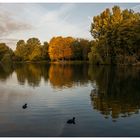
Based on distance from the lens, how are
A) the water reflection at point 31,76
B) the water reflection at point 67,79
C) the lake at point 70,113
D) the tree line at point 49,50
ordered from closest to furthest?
1. the lake at point 70,113
2. the water reflection at point 67,79
3. the water reflection at point 31,76
4. the tree line at point 49,50

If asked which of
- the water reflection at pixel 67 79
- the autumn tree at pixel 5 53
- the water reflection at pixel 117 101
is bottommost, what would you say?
the water reflection at pixel 117 101

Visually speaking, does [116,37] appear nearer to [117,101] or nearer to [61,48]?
[61,48]

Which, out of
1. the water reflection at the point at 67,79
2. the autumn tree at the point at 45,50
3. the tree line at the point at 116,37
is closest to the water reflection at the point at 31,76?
the water reflection at the point at 67,79

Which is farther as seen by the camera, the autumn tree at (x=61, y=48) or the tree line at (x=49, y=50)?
the autumn tree at (x=61, y=48)

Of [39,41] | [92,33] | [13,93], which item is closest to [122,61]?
[92,33]

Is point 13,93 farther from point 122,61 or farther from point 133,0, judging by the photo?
point 122,61

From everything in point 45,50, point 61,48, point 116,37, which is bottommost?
point 45,50

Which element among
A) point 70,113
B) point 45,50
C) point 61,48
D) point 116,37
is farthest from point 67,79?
point 45,50

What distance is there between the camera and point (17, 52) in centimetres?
14350

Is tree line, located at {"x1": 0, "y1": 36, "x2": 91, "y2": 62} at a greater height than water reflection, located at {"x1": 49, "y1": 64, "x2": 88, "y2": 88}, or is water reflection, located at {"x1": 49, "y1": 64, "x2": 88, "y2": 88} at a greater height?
tree line, located at {"x1": 0, "y1": 36, "x2": 91, "y2": 62}

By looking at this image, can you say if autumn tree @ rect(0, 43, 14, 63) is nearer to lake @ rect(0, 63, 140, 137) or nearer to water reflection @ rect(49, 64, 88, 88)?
water reflection @ rect(49, 64, 88, 88)

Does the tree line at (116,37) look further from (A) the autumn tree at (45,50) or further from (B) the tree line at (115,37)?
(A) the autumn tree at (45,50)

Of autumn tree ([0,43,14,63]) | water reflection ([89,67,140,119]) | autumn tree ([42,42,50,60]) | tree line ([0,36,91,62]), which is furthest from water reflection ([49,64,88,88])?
autumn tree ([0,43,14,63])

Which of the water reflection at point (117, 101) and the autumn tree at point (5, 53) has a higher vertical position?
the autumn tree at point (5, 53)
